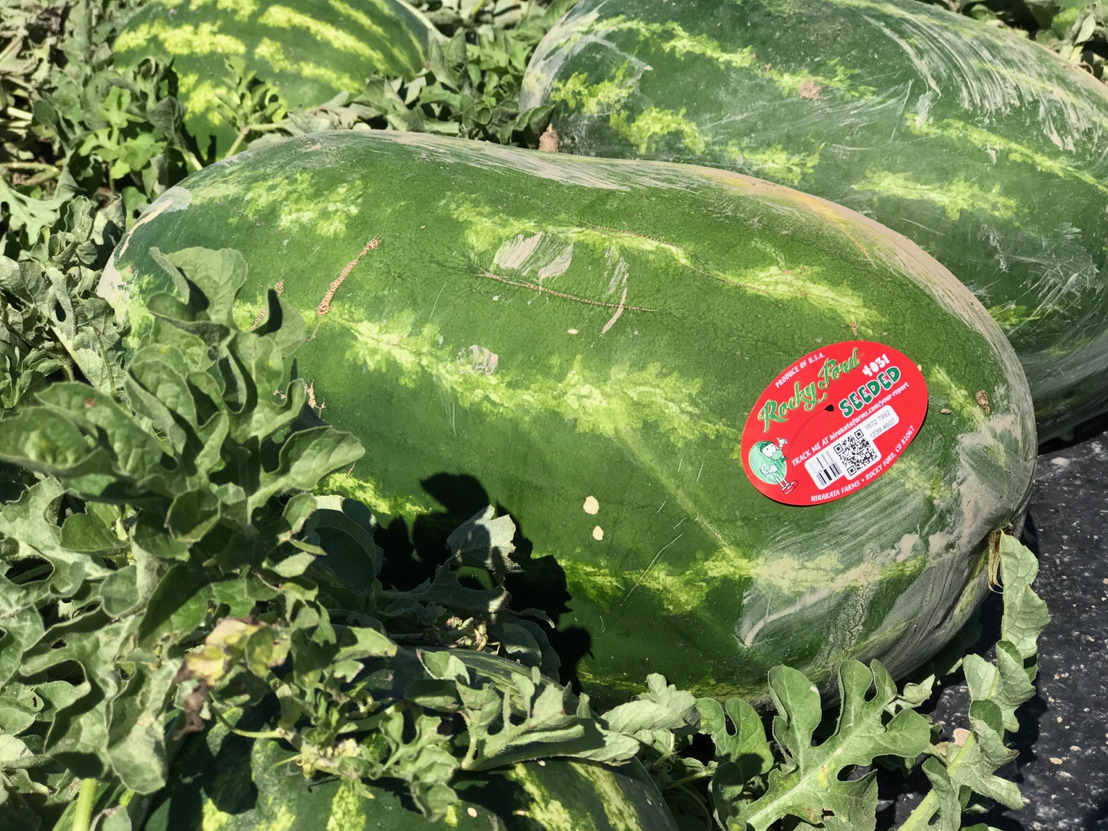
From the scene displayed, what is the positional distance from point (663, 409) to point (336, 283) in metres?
0.72

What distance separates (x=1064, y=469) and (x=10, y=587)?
8.95 ft

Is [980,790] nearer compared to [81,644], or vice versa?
[81,644]

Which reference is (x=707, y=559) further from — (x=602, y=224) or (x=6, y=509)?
(x=6, y=509)

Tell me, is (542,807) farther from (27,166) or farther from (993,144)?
(27,166)

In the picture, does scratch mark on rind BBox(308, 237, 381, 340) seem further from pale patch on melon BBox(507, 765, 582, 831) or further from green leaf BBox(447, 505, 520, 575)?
pale patch on melon BBox(507, 765, 582, 831)

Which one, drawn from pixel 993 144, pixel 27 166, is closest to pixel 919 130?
pixel 993 144

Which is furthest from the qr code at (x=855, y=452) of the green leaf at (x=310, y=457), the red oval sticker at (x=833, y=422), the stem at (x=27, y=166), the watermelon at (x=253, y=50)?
the stem at (x=27, y=166)

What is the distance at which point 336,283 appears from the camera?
211cm

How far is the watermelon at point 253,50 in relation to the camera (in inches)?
125

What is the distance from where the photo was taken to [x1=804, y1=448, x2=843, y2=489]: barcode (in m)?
1.94

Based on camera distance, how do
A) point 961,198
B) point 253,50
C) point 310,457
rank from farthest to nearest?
point 253,50 → point 961,198 → point 310,457

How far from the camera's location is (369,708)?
4.72 feet

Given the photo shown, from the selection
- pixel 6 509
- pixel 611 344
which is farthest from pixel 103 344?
pixel 611 344

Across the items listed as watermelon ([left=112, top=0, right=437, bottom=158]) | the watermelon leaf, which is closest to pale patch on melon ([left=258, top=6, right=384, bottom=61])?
watermelon ([left=112, top=0, right=437, bottom=158])
